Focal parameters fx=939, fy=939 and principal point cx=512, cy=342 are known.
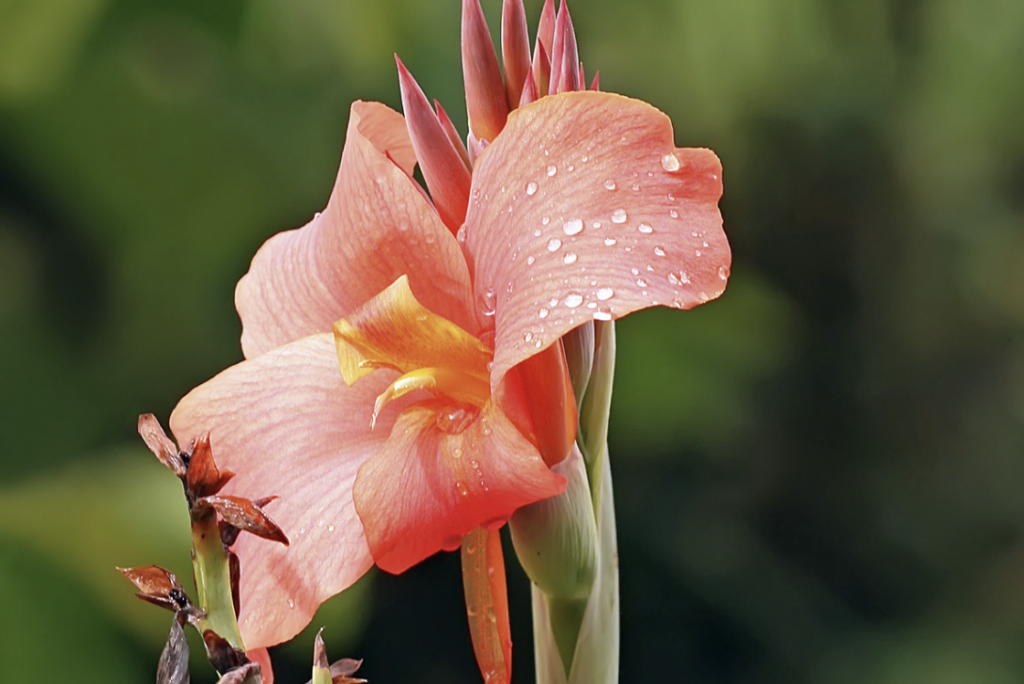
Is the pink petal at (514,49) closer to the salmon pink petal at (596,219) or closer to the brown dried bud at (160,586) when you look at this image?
the salmon pink petal at (596,219)

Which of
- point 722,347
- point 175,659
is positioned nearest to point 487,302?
→ point 175,659

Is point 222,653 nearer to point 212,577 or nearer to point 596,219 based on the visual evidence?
point 212,577

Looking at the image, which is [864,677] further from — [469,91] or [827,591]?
[469,91]

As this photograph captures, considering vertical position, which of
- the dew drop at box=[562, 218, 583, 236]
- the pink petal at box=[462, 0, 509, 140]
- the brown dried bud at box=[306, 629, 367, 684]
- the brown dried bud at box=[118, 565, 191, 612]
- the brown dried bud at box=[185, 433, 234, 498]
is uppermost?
the pink petal at box=[462, 0, 509, 140]

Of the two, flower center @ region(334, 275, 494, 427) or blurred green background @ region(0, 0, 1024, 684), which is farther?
blurred green background @ region(0, 0, 1024, 684)

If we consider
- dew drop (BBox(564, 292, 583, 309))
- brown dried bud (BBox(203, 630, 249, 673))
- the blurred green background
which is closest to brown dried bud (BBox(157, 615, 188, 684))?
brown dried bud (BBox(203, 630, 249, 673))

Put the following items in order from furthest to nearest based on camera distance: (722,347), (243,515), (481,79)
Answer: (722,347)
(481,79)
(243,515)

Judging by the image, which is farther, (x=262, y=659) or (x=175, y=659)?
(x=262, y=659)

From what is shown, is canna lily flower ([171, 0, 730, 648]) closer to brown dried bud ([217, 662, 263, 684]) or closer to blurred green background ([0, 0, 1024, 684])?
brown dried bud ([217, 662, 263, 684])
